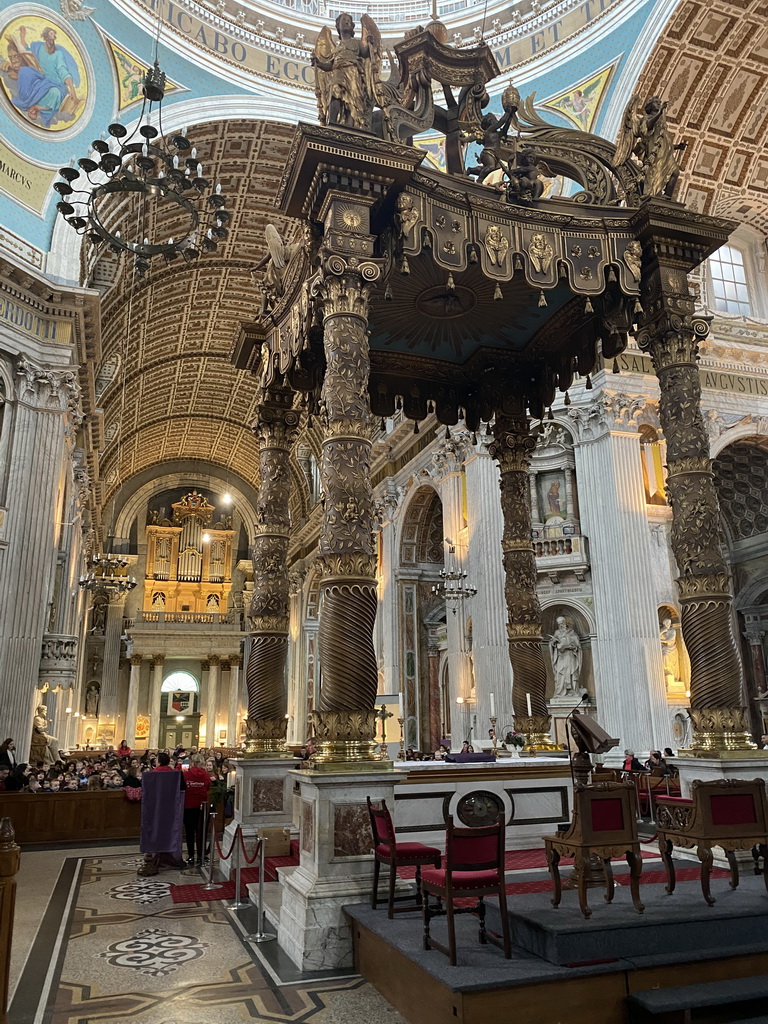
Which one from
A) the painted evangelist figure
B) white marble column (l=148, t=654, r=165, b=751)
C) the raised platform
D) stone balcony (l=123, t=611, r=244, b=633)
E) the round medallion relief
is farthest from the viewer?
stone balcony (l=123, t=611, r=244, b=633)

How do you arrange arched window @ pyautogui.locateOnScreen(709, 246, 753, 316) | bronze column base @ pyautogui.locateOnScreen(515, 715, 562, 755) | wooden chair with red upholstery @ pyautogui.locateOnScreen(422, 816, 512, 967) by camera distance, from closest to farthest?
wooden chair with red upholstery @ pyautogui.locateOnScreen(422, 816, 512, 967) < bronze column base @ pyautogui.locateOnScreen(515, 715, 562, 755) < arched window @ pyautogui.locateOnScreen(709, 246, 753, 316)

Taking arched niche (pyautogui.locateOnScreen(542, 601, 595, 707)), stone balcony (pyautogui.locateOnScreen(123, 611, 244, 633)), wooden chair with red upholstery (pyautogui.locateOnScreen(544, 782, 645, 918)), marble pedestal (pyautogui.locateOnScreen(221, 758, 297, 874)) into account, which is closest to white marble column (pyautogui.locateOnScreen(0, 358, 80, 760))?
marble pedestal (pyautogui.locateOnScreen(221, 758, 297, 874))

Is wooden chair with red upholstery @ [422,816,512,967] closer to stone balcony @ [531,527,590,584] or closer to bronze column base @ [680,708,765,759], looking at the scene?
bronze column base @ [680,708,765,759]

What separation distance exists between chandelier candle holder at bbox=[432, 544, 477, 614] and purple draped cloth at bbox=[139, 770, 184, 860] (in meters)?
8.14

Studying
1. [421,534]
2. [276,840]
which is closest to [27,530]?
[276,840]

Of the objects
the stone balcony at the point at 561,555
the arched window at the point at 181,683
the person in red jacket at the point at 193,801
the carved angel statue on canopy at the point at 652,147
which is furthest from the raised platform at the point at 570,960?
the arched window at the point at 181,683

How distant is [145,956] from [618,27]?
1722cm

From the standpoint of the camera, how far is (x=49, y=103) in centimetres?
1454

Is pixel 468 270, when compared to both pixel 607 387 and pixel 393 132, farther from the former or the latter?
A: pixel 607 387

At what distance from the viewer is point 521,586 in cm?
852

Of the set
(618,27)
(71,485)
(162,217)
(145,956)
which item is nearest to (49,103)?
(162,217)

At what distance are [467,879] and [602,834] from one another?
0.84 m

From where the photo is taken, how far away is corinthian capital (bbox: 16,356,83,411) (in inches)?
551

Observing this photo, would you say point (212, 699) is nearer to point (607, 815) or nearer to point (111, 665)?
point (111, 665)
